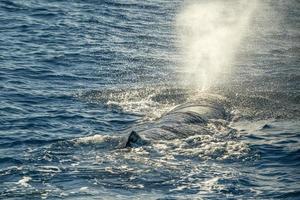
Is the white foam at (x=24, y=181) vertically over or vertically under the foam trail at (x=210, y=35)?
under

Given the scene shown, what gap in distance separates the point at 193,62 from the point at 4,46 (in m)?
12.8

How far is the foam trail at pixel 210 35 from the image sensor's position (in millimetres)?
43281

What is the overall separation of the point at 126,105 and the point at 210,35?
922 inches

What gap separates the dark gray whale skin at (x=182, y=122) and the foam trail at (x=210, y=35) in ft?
15.8

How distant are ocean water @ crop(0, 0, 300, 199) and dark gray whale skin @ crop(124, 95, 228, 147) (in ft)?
1.80

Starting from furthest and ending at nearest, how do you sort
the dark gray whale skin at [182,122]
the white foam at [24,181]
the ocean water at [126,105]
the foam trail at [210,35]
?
the foam trail at [210,35], the dark gray whale skin at [182,122], the ocean water at [126,105], the white foam at [24,181]

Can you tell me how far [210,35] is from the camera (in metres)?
56.2

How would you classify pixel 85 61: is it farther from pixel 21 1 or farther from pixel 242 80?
pixel 21 1

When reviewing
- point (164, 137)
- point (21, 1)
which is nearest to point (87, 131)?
point (164, 137)

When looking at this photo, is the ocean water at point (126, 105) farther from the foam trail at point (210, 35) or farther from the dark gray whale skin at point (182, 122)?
the foam trail at point (210, 35)

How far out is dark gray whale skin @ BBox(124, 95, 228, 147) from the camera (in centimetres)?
2702

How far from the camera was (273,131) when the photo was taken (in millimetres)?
29875

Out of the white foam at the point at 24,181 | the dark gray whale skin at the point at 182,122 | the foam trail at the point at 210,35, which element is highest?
the foam trail at the point at 210,35

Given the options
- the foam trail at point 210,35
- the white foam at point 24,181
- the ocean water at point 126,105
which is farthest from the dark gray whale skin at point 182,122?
the foam trail at point 210,35
